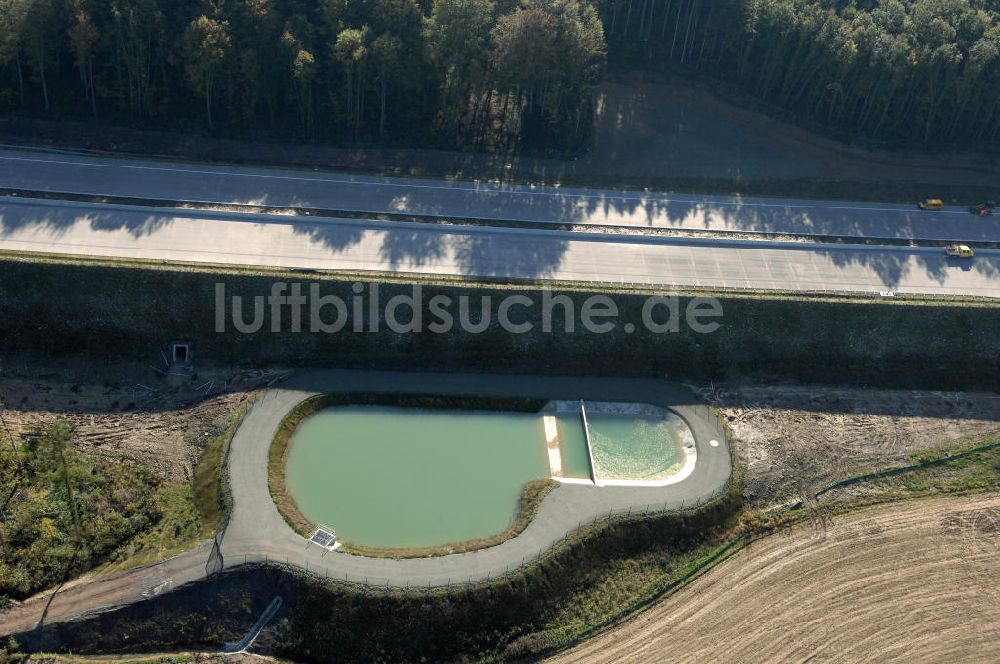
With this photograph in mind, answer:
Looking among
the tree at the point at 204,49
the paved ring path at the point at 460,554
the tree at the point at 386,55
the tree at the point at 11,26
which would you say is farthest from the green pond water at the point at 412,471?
the tree at the point at 11,26

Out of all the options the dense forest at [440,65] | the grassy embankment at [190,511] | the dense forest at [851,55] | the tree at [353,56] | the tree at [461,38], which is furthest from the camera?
the dense forest at [851,55]

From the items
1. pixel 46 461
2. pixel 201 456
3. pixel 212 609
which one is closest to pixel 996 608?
pixel 212 609

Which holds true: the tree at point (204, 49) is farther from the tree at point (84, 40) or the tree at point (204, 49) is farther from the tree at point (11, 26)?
the tree at point (11, 26)

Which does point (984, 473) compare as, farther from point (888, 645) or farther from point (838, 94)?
point (838, 94)

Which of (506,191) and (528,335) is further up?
(506,191)

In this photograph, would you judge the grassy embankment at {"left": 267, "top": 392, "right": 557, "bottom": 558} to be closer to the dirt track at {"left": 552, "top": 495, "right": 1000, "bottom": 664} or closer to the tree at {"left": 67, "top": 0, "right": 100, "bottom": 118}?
the dirt track at {"left": 552, "top": 495, "right": 1000, "bottom": 664}

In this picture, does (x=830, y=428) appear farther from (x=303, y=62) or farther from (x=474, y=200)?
(x=303, y=62)

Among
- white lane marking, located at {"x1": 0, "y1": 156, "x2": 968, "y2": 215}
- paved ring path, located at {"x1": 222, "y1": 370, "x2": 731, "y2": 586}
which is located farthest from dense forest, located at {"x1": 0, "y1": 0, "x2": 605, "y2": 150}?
paved ring path, located at {"x1": 222, "y1": 370, "x2": 731, "y2": 586}

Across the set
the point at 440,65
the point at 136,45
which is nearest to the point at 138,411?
the point at 136,45
